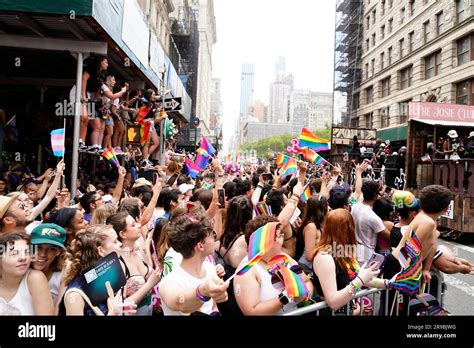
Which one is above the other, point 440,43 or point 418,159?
point 440,43

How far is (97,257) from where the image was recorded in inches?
105

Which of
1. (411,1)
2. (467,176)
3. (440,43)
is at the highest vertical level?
(411,1)

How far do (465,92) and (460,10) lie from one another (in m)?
5.29

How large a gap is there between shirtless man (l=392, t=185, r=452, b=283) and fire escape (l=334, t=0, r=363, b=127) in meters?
37.6

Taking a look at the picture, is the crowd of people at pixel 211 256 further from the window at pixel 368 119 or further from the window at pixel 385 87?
the window at pixel 368 119

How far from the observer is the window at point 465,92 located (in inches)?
916

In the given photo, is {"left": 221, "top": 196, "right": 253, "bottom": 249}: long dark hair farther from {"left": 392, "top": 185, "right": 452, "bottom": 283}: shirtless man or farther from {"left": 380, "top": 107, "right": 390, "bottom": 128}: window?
{"left": 380, "top": 107, "right": 390, "bottom": 128}: window

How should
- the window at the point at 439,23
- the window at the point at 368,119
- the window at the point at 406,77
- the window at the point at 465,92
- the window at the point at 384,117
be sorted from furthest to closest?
1. the window at the point at 368,119
2. the window at the point at 384,117
3. the window at the point at 406,77
4. the window at the point at 439,23
5. the window at the point at 465,92

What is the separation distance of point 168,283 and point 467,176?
415 inches

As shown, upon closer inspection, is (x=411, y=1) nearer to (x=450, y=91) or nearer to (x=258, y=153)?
(x=450, y=91)

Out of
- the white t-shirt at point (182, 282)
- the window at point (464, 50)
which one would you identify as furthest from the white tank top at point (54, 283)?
the window at point (464, 50)

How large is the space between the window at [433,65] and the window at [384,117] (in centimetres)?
589

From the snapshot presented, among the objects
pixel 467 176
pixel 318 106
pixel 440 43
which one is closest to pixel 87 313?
pixel 467 176

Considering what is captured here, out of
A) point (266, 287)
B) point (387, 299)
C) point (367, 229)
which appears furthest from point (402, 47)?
point (266, 287)
